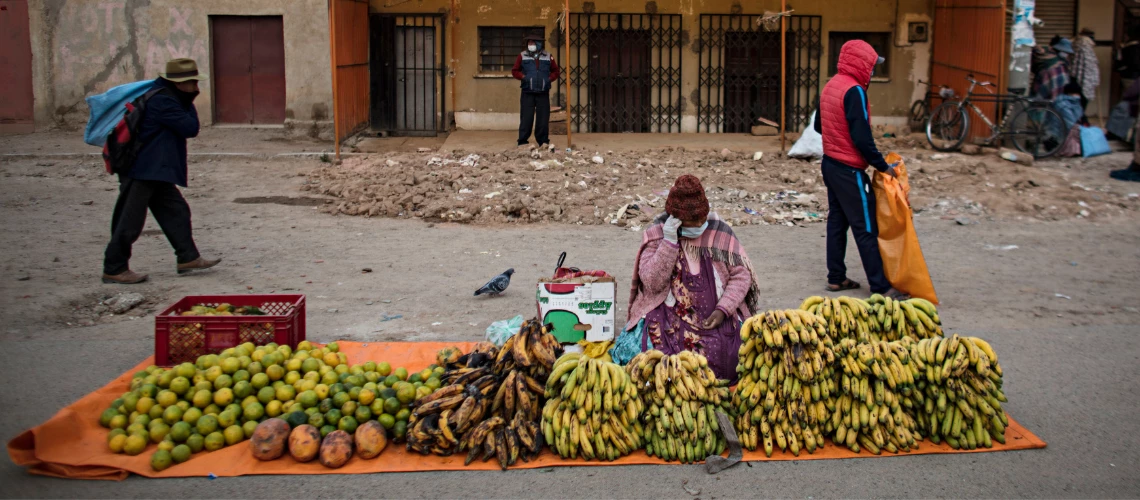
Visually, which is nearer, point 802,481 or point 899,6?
point 802,481

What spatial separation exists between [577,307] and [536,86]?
8.09 metres

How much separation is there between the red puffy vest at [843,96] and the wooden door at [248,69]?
10.7m

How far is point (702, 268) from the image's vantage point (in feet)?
16.5

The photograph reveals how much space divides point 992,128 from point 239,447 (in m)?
11.9

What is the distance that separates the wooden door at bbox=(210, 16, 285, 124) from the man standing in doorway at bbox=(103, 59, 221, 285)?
826 cm

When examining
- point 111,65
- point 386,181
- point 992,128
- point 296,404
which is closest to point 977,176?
point 992,128

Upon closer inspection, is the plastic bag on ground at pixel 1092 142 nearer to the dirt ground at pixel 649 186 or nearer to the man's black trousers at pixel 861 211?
the dirt ground at pixel 649 186

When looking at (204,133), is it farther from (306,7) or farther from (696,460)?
(696,460)

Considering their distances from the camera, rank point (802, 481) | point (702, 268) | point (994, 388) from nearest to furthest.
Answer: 1. point (802, 481)
2. point (994, 388)
3. point (702, 268)

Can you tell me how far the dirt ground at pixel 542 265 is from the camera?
412 centimetres

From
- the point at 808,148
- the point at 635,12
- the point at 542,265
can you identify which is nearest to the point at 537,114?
the point at 635,12

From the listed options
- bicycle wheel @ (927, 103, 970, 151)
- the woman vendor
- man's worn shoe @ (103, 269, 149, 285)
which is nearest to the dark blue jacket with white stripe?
bicycle wheel @ (927, 103, 970, 151)

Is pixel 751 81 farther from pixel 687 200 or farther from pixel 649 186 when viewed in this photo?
pixel 687 200

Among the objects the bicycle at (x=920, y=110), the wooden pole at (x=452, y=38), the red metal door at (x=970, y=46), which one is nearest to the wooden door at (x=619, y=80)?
the wooden pole at (x=452, y=38)
